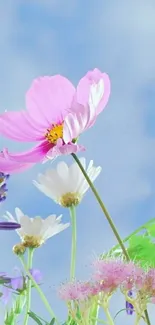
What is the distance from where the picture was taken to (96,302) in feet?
1.79

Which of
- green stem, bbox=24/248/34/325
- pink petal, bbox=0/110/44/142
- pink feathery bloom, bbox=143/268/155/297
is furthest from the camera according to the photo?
A: green stem, bbox=24/248/34/325

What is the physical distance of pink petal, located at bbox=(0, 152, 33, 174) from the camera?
2.03ft

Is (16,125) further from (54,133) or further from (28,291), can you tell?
(28,291)

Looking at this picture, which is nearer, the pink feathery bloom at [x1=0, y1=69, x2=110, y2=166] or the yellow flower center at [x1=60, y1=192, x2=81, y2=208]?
the pink feathery bloom at [x1=0, y1=69, x2=110, y2=166]

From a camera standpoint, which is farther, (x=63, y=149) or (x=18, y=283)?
(x=18, y=283)

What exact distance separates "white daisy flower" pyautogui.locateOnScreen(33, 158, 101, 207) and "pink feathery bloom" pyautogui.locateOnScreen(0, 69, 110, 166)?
0.08 metres

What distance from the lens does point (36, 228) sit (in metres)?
0.75

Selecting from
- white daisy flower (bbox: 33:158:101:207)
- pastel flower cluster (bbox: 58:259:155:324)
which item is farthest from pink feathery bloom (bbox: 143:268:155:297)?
white daisy flower (bbox: 33:158:101:207)

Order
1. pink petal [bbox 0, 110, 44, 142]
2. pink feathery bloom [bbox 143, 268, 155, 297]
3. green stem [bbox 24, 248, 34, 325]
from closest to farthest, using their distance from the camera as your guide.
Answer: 1. pink feathery bloom [bbox 143, 268, 155, 297]
2. pink petal [bbox 0, 110, 44, 142]
3. green stem [bbox 24, 248, 34, 325]

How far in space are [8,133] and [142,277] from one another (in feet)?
0.57

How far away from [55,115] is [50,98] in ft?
0.06

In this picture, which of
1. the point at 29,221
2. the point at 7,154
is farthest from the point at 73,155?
the point at 29,221

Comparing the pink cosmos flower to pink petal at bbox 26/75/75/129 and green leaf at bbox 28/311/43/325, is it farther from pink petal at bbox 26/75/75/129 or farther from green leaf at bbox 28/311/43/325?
green leaf at bbox 28/311/43/325

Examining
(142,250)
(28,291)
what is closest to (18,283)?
(28,291)
